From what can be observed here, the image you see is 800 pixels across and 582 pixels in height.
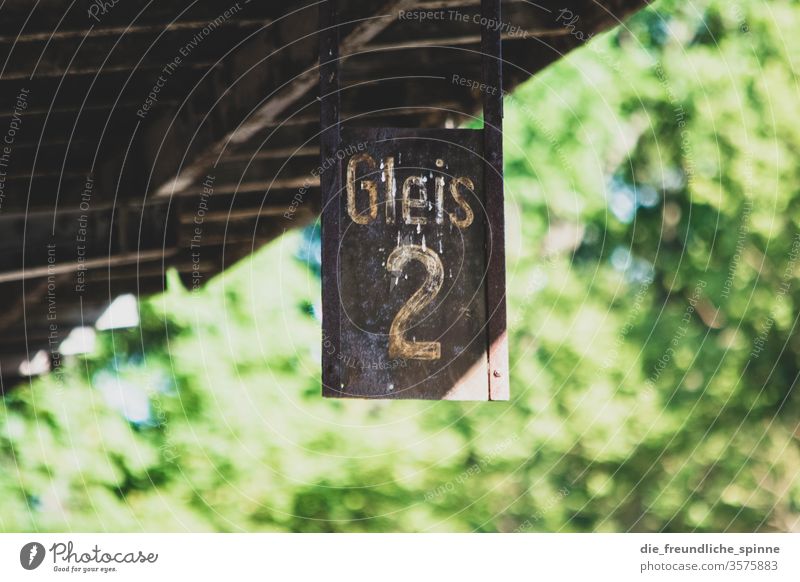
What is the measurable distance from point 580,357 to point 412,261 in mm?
7247

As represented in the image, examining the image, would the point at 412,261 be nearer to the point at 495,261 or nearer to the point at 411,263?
the point at 411,263

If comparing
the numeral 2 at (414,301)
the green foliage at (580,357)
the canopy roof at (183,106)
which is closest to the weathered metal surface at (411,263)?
the numeral 2 at (414,301)

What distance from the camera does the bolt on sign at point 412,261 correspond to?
2736 millimetres

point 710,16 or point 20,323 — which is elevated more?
point 710,16

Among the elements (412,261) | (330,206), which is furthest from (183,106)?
(412,261)

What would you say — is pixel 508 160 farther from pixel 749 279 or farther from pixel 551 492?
pixel 551 492

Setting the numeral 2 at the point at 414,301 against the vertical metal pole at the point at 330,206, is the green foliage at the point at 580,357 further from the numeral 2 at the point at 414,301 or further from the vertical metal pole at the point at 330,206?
the numeral 2 at the point at 414,301

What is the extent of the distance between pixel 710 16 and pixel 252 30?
23.3 feet

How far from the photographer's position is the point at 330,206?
2801mm

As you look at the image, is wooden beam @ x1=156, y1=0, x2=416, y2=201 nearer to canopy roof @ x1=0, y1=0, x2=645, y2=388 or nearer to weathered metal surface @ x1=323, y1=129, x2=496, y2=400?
canopy roof @ x1=0, y1=0, x2=645, y2=388

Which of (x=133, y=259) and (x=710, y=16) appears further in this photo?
(x=710, y=16)

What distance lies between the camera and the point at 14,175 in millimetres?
4508
